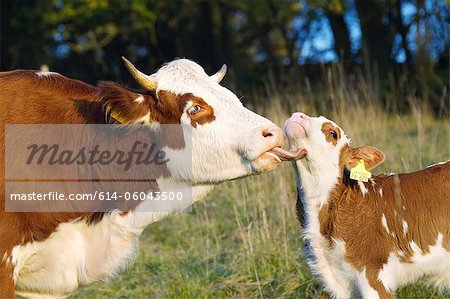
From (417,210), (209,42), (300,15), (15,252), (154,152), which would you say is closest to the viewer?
(15,252)

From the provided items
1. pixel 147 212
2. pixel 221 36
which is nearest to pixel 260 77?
pixel 221 36

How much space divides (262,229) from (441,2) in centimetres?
1161

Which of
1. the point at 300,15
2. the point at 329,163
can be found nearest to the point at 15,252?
the point at 329,163

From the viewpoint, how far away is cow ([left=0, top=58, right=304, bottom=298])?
383 cm

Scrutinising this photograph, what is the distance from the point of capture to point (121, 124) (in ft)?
13.1

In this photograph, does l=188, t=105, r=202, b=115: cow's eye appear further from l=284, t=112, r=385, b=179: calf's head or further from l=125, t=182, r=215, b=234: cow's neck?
l=284, t=112, r=385, b=179: calf's head

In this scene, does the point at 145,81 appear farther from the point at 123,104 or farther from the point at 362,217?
the point at 362,217

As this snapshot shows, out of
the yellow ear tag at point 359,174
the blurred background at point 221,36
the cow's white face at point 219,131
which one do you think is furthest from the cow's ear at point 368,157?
the blurred background at point 221,36

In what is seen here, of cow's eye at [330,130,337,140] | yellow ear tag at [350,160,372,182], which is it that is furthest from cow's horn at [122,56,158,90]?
yellow ear tag at [350,160,372,182]

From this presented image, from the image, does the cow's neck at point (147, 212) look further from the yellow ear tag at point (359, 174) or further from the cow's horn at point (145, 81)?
the yellow ear tag at point (359, 174)

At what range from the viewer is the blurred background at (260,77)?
6.02 meters

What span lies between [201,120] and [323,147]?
3.38 ft

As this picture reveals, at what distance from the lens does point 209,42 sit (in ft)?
77.5

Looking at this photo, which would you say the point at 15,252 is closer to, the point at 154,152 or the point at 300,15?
the point at 154,152
